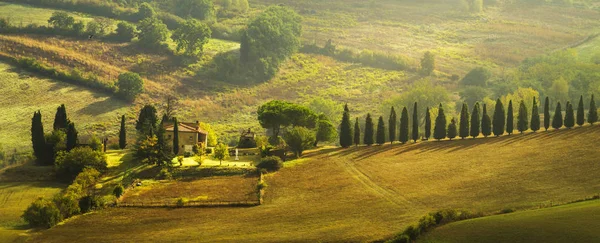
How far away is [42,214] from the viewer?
116 meters

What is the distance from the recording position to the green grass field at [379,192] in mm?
110500

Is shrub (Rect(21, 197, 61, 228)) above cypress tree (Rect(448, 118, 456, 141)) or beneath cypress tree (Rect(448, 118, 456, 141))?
beneath

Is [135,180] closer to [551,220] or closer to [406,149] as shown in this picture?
[406,149]

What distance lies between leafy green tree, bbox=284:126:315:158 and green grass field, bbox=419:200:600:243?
135 ft

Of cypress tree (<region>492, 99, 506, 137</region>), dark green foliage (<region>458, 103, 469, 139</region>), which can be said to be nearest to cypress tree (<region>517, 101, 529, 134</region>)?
cypress tree (<region>492, 99, 506, 137</region>)

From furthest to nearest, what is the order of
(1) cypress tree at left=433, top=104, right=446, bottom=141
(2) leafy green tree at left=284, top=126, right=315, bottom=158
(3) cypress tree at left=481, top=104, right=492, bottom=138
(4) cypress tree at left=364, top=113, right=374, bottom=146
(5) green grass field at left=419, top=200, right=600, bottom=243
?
(4) cypress tree at left=364, top=113, right=374, bottom=146 < (1) cypress tree at left=433, top=104, right=446, bottom=141 < (3) cypress tree at left=481, top=104, right=492, bottom=138 < (2) leafy green tree at left=284, top=126, right=315, bottom=158 < (5) green grass field at left=419, top=200, right=600, bottom=243

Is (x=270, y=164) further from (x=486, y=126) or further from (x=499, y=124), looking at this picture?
(x=499, y=124)

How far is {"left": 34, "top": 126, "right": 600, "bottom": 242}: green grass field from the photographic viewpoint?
4350 inches

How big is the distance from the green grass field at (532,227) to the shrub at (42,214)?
1732 inches

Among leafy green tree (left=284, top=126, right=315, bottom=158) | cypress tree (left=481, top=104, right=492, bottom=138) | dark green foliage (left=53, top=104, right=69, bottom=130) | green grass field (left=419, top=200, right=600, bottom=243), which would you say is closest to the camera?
green grass field (left=419, top=200, right=600, bottom=243)

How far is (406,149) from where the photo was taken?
14512 cm

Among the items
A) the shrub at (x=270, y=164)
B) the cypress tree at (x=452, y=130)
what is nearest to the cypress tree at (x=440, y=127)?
the cypress tree at (x=452, y=130)

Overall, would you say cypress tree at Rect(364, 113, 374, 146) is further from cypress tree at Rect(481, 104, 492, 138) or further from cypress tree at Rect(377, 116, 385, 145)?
cypress tree at Rect(481, 104, 492, 138)

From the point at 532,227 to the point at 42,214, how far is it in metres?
56.5
